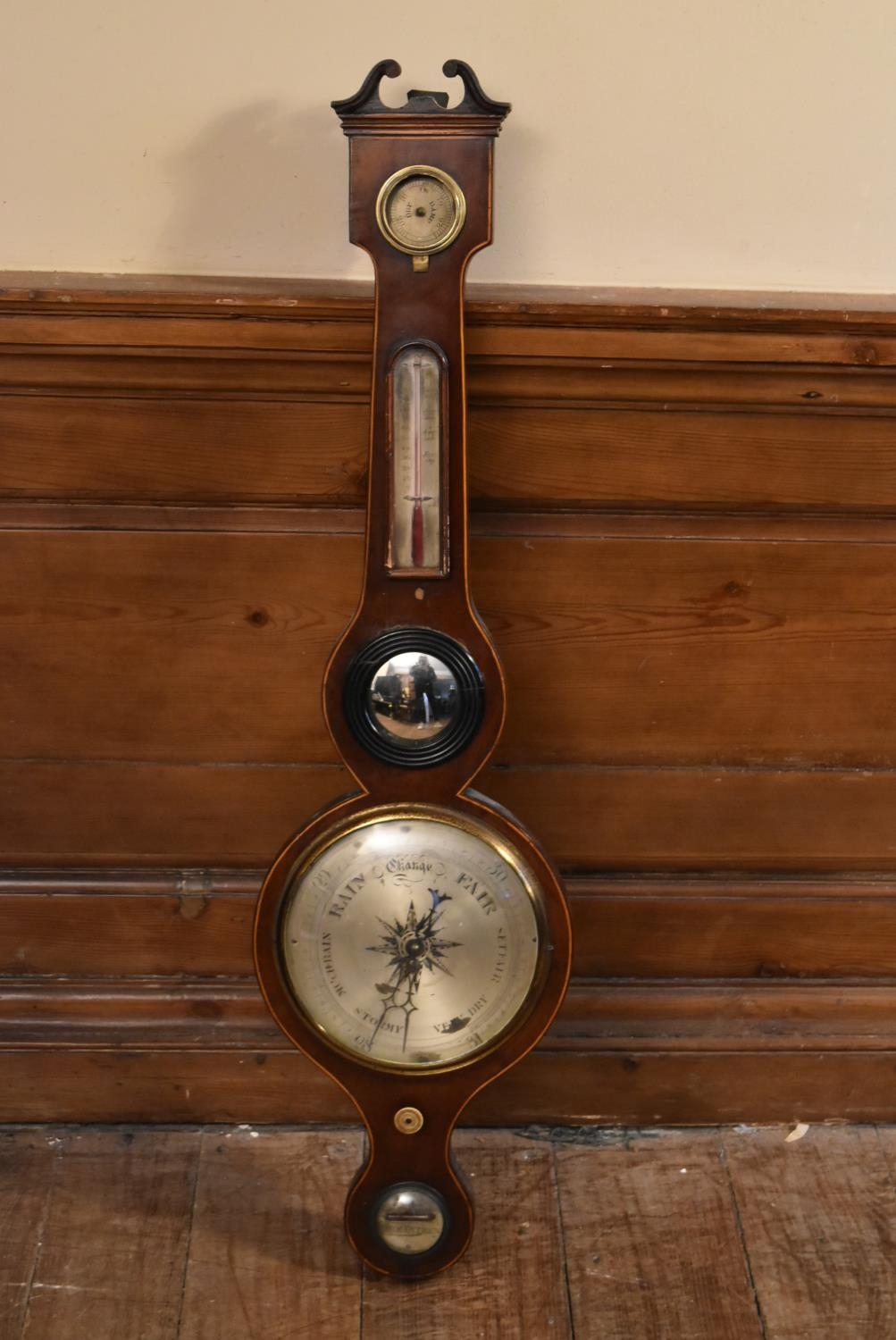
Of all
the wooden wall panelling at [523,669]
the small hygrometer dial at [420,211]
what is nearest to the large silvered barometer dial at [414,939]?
the wooden wall panelling at [523,669]

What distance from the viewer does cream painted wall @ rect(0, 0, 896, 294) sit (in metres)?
1.22

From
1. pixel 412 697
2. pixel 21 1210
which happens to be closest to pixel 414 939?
pixel 412 697

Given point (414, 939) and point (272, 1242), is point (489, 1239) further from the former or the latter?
point (414, 939)

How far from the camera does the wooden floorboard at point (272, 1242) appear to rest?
1.34 metres

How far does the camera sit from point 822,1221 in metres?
1.47

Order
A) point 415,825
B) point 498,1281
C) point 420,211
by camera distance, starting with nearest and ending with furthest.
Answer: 1. point 420,211
2. point 415,825
3. point 498,1281

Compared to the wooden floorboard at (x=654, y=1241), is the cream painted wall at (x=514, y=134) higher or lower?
higher

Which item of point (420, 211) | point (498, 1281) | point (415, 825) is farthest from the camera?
point (498, 1281)

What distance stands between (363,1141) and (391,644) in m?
0.70

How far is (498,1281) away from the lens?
139 centimetres

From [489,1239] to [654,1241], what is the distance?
176mm

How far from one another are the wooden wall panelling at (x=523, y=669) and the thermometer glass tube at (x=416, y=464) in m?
0.15

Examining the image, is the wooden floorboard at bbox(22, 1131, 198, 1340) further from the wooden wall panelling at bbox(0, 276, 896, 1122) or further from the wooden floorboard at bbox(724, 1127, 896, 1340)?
the wooden floorboard at bbox(724, 1127, 896, 1340)

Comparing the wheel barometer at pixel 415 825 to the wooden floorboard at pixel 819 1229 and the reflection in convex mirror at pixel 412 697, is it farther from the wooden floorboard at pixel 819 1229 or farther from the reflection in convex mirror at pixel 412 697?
the wooden floorboard at pixel 819 1229
